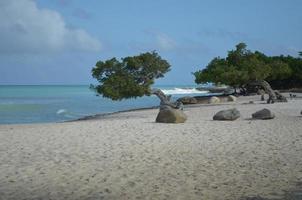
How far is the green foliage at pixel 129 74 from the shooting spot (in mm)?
24344

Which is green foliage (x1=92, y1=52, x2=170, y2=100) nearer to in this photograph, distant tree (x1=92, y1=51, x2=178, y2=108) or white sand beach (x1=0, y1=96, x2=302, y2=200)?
distant tree (x1=92, y1=51, x2=178, y2=108)

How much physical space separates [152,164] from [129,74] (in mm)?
15405

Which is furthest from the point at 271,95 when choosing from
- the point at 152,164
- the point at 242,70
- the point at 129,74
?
the point at 152,164

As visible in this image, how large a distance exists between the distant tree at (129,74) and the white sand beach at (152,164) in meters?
8.43

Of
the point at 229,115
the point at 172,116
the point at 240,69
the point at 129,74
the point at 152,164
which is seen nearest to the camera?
the point at 152,164

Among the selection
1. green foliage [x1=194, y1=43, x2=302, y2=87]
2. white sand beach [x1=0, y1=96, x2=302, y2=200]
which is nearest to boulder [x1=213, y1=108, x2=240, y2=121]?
white sand beach [x1=0, y1=96, x2=302, y2=200]

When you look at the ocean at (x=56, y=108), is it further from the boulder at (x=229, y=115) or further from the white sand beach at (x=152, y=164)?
the white sand beach at (x=152, y=164)

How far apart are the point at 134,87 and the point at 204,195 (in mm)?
17750

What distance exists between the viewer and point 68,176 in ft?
28.2

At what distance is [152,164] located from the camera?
9844 mm

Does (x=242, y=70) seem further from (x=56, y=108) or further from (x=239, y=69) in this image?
(x=56, y=108)

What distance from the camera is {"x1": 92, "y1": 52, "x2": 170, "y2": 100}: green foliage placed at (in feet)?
79.9

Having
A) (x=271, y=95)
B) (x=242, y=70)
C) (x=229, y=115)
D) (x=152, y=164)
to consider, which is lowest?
(x=152, y=164)

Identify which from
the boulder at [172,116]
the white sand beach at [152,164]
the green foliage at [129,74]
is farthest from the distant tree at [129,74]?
the white sand beach at [152,164]
